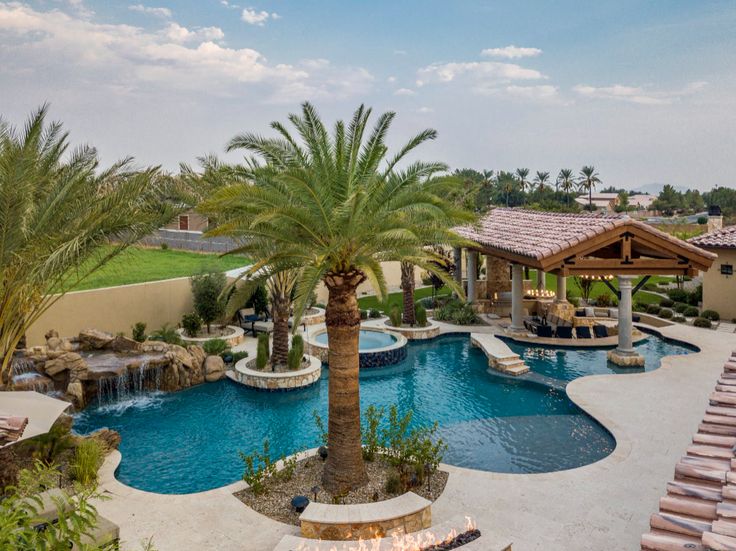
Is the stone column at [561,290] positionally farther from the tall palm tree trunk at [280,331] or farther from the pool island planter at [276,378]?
the tall palm tree trunk at [280,331]

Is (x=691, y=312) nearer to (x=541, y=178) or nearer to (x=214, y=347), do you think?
(x=214, y=347)

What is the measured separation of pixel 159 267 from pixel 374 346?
19681mm

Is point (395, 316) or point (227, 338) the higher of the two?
point (395, 316)

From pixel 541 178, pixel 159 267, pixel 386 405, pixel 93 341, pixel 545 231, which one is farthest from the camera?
pixel 541 178

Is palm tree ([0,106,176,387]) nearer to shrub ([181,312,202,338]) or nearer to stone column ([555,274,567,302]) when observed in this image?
shrub ([181,312,202,338])

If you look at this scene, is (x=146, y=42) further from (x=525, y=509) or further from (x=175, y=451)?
(x=525, y=509)

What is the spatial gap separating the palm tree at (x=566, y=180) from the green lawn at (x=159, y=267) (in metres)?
64.2

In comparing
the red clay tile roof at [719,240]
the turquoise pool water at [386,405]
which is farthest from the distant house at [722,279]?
the turquoise pool water at [386,405]

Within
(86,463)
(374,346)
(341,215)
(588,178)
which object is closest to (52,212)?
(86,463)

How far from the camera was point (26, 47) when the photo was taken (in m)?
22.2

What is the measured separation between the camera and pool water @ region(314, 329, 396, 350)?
21.5 m

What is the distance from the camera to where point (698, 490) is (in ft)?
15.4

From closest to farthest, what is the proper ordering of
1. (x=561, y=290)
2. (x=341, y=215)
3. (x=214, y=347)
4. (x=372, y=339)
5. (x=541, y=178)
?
1. (x=341, y=215)
2. (x=214, y=347)
3. (x=372, y=339)
4. (x=561, y=290)
5. (x=541, y=178)

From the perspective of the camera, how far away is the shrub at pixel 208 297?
2169cm
